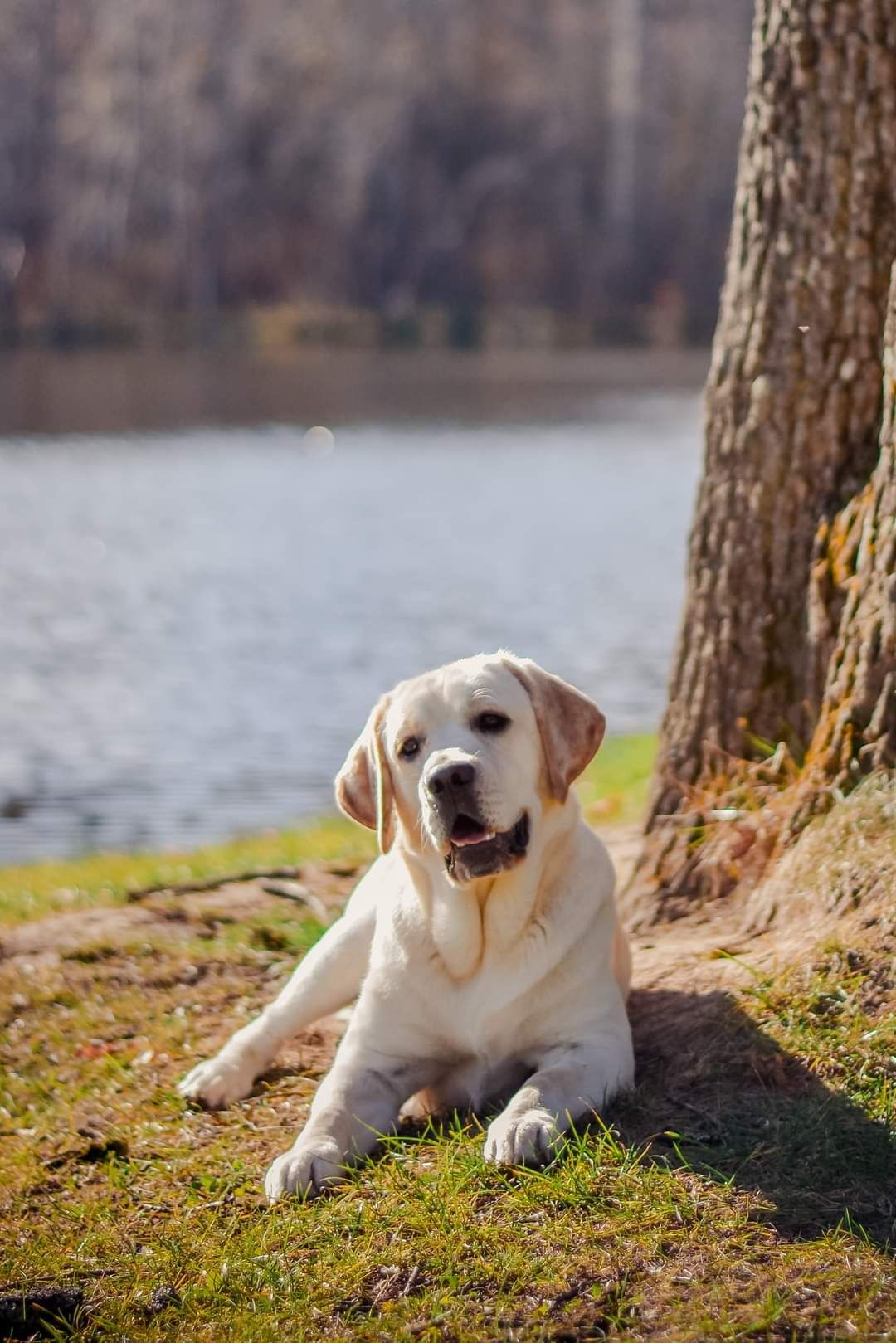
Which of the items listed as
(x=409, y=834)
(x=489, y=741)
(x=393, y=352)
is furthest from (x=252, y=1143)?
(x=393, y=352)

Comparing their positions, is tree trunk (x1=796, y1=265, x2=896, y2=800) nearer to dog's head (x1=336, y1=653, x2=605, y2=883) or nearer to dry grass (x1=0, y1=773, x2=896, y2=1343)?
dry grass (x1=0, y1=773, x2=896, y2=1343)

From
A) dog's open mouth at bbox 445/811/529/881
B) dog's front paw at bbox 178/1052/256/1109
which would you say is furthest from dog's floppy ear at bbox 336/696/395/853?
dog's front paw at bbox 178/1052/256/1109

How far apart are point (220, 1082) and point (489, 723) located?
4.65ft

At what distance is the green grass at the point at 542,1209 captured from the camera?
3.25 meters

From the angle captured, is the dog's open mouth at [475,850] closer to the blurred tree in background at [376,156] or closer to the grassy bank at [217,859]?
the grassy bank at [217,859]

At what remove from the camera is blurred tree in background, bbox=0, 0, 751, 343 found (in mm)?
63062

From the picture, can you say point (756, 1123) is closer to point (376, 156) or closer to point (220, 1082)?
point (220, 1082)

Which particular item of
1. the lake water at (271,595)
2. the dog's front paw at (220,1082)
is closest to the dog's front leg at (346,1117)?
the dog's front paw at (220,1082)

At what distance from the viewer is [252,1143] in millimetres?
4391

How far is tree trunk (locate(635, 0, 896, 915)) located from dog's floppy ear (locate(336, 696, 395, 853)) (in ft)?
4.64

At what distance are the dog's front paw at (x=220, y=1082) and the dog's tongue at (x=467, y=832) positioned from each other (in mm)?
1219

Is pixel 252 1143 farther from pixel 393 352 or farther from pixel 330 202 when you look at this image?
pixel 330 202

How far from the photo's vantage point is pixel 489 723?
4.13 meters

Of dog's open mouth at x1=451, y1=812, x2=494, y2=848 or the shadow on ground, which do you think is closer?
the shadow on ground
